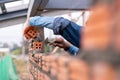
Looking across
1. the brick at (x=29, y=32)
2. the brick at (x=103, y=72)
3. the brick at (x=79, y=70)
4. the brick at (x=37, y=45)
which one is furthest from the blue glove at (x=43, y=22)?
the brick at (x=103, y=72)

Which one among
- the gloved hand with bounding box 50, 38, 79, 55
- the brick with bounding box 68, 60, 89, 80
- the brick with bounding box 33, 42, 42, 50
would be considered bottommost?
the brick with bounding box 33, 42, 42, 50

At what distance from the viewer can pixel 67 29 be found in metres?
2.81

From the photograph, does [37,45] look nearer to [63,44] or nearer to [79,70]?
[63,44]

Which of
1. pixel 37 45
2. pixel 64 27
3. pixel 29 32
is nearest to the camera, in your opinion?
pixel 64 27

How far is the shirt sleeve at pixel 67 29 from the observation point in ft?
9.00

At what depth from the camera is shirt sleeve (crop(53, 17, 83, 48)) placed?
2742 millimetres

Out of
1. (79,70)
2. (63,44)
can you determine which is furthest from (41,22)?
(79,70)

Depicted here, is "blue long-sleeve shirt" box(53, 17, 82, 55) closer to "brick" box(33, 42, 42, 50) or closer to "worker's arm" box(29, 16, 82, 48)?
"worker's arm" box(29, 16, 82, 48)

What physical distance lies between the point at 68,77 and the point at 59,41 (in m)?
2.59

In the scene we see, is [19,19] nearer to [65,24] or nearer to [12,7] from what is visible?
[12,7]

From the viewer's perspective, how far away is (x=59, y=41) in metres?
3.23

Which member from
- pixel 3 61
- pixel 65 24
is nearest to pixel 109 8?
pixel 65 24

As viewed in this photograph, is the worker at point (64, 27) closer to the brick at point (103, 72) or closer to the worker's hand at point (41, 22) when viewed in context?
the worker's hand at point (41, 22)

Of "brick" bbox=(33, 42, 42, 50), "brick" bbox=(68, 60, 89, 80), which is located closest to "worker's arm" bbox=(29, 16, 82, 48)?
"brick" bbox=(33, 42, 42, 50)
